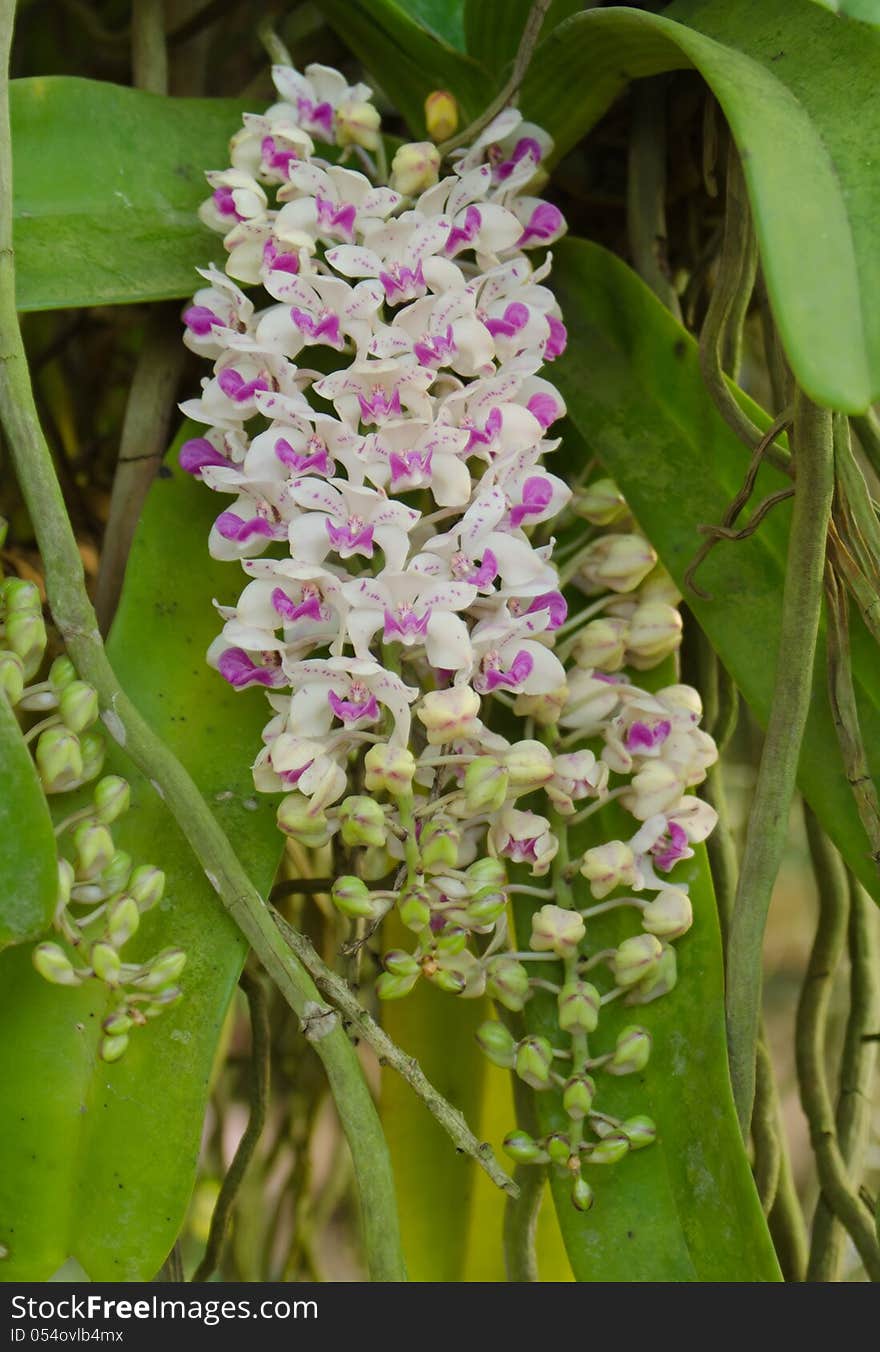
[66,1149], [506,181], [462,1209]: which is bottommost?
[462,1209]

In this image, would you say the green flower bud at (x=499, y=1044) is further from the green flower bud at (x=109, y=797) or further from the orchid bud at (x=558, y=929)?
the green flower bud at (x=109, y=797)

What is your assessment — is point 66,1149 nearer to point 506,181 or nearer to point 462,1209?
point 462,1209

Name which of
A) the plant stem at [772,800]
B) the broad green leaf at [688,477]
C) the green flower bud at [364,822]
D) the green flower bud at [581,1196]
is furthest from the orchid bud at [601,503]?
the green flower bud at [581,1196]

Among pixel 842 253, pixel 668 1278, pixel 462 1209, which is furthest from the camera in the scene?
pixel 462 1209

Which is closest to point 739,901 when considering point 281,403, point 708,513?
point 708,513

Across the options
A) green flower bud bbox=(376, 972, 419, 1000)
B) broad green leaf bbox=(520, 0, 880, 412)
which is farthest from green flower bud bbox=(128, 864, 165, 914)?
broad green leaf bbox=(520, 0, 880, 412)

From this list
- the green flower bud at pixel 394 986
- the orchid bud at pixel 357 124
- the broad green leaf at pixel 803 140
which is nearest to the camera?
the broad green leaf at pixel 803 140

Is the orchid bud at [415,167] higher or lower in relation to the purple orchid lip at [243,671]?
higher
